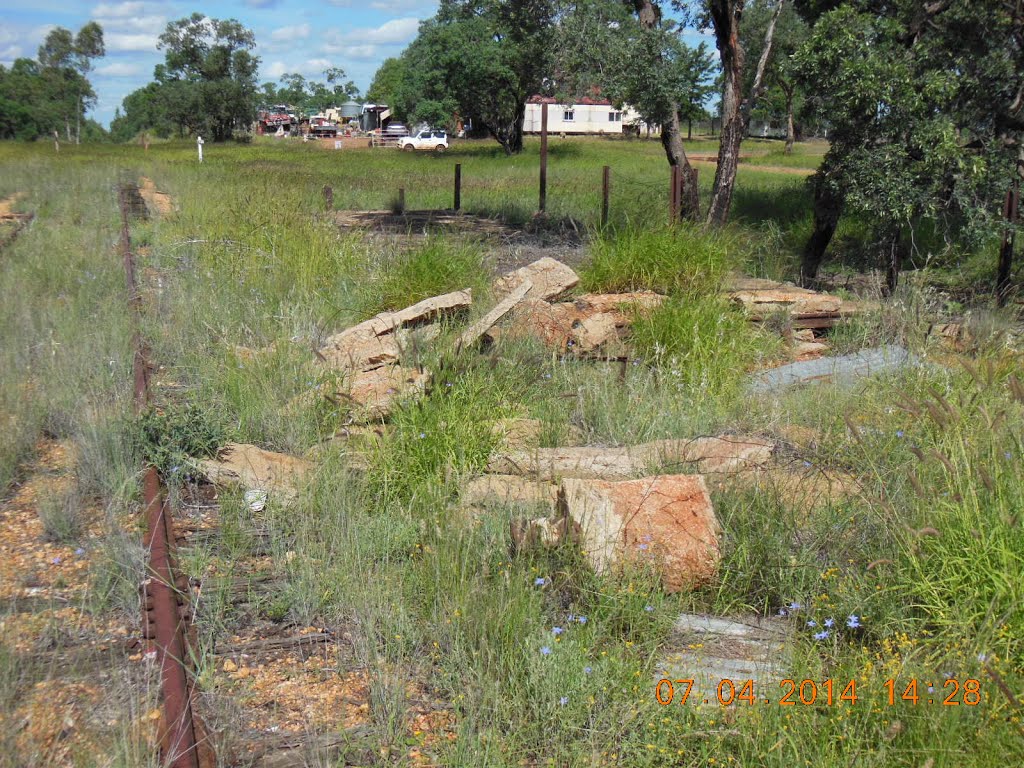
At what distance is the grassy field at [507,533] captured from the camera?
122 inches

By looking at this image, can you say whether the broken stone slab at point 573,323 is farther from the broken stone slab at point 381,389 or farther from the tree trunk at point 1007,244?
the tree trunk at point 1007,244

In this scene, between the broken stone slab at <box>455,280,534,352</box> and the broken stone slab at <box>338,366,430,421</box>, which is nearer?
Answer: the broken stone slab at <box>338,366,430,421</box>

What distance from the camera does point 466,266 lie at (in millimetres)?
9469

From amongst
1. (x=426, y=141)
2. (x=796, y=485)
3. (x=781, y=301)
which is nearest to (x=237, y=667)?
(x=796, y=485)

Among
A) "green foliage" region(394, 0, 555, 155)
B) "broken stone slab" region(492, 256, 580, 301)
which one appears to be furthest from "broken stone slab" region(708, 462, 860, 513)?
"green foliage" region(394, 0, 555, 155)

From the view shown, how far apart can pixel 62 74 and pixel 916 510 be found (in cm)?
13061

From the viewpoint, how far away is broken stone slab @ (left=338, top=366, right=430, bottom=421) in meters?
5.98

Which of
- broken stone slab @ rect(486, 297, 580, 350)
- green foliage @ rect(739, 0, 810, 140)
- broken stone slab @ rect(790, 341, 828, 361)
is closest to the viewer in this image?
broken stone slab @ rect(486, 297, 580, 350)

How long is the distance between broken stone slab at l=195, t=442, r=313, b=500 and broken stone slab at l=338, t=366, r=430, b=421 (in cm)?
59

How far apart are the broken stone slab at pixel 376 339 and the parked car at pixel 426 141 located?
204 ft

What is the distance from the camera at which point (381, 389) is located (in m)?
6.31

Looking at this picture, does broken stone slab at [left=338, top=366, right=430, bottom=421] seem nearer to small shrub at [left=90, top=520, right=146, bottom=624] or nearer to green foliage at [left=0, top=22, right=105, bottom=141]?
small shrub at [left=90, top=520, right=146, bottom=624]

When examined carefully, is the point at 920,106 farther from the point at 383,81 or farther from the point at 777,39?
the point at 383,81

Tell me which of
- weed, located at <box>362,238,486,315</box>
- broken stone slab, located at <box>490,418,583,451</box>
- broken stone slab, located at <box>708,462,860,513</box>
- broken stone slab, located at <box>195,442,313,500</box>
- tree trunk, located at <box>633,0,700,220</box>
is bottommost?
broken stone slab, located at <box>195,442,313,500</box>
